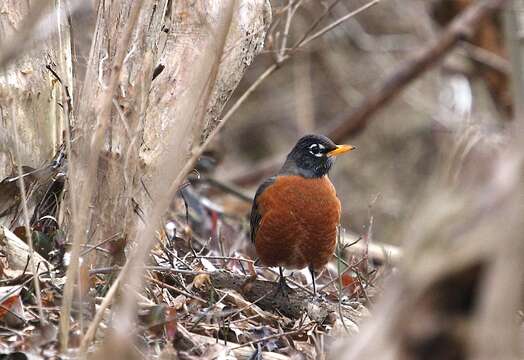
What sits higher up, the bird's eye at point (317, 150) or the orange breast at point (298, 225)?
the bird's eye at point (317, 150)

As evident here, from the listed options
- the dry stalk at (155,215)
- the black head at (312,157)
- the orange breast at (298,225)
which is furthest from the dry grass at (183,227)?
the black head at (312,157)

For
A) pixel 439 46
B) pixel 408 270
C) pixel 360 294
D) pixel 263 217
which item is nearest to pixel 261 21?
pixel 263 217

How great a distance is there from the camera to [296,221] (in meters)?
5.98

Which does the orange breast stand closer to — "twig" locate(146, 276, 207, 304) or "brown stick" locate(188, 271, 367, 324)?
"brown stick" locate(188, 271, 367, 324)

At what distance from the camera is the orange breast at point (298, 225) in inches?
234

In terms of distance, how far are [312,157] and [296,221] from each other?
72cm

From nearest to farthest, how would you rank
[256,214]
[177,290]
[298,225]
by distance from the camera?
[177,290], [298,225], [256,214]

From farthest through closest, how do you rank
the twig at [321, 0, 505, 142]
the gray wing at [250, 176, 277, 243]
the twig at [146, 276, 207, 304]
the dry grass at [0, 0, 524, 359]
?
the twig at [321, 0, 505, 142], the gray wing at [250, 176, 277, 243], the twig at [146, 276, 207, 304], the dry grass at [0, 0, 524, 359]

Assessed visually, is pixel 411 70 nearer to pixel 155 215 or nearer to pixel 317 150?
pixel 317 150

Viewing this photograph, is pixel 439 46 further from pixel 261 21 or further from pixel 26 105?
pixel 26 105

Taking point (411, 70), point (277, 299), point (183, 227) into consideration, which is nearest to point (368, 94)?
point (411, 70)

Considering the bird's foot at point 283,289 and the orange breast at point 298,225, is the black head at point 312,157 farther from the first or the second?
the bird's foot at point 283,289

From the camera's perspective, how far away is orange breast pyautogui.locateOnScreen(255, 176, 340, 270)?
593 cm

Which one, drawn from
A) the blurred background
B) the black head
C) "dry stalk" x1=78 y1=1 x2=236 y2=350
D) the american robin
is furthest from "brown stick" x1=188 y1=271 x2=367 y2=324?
the blurred background
